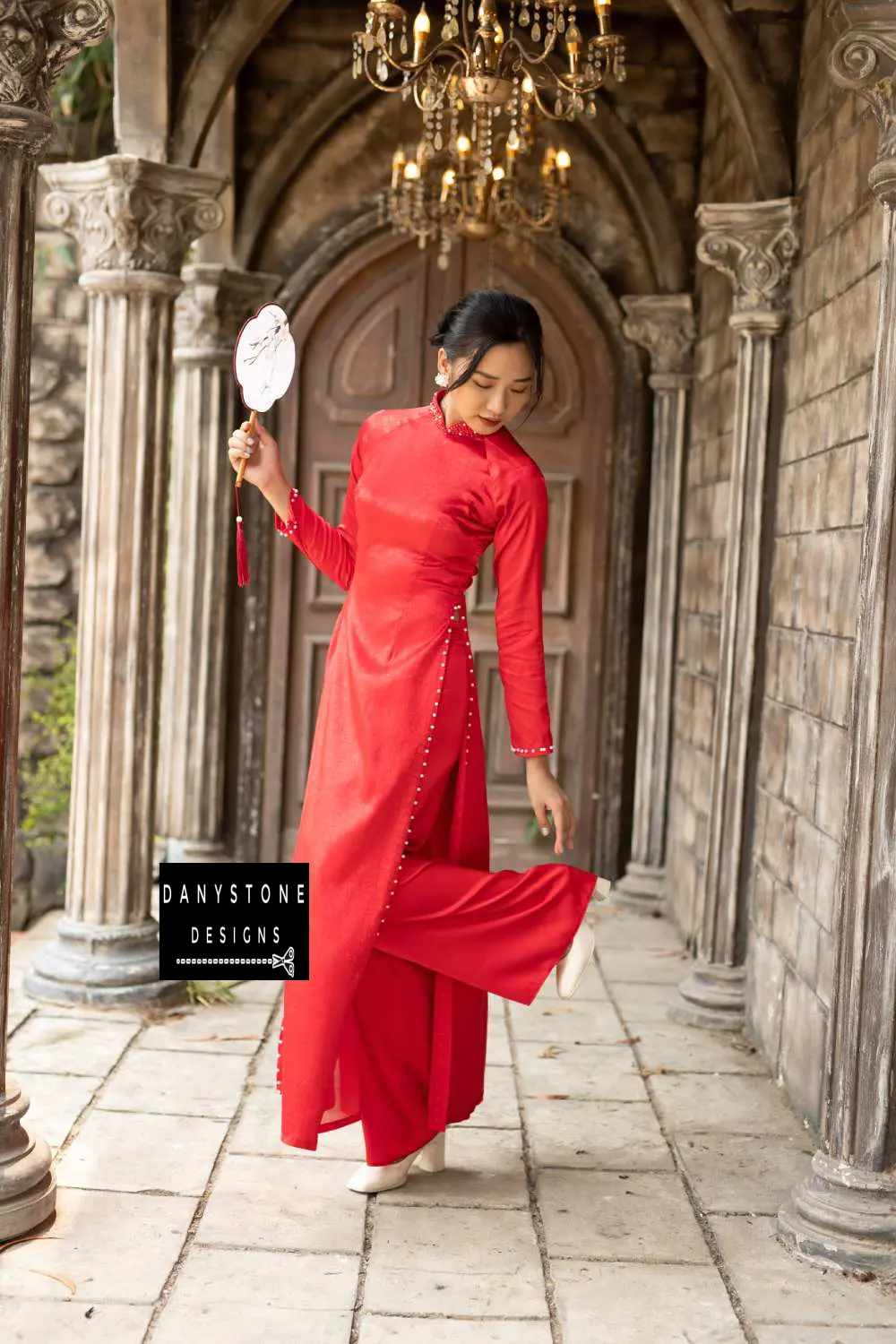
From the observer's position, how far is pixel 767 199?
468 centimetres

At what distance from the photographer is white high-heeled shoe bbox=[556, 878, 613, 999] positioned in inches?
122

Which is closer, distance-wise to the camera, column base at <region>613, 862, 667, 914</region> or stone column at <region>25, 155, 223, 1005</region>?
stone column at <region>25, 155, 223, 1005</region>

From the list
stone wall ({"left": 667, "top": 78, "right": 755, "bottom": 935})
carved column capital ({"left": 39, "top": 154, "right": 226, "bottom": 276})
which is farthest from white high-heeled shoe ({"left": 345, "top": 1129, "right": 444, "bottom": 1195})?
carved column capital ({"left": 39, "top": 154, "right": 226, "bottom": 276})

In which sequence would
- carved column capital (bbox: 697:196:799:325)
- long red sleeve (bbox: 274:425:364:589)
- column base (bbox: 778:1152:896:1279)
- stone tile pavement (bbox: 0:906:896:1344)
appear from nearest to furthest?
stone tile pavement (bbox: 0:906:896:1344) < column base (bbox: 778:1152:896:1279) < long red sleeve (bbox: 274:425:364:589) < carved column capital (bbox: 697:196:799:325)

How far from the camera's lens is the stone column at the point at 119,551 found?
15.5 ft

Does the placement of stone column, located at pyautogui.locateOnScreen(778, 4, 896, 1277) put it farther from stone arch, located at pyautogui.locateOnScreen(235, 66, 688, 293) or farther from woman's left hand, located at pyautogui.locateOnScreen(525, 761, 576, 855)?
stone arch, located at pyautogui.locateOnScreen(235, 66, 688, 293)

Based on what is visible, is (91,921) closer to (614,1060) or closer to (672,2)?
(614,1060)

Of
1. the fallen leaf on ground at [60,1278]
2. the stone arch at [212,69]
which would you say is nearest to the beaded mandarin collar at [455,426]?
the fallen leaf on ground at [60,1278]

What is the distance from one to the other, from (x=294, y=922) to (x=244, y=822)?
3794 mm

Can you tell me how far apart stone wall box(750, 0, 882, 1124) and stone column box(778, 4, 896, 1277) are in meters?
0.49

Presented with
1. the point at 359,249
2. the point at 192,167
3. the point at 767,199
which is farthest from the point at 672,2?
the point at 359,249

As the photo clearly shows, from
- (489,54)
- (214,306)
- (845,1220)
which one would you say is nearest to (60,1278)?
(845,1220)

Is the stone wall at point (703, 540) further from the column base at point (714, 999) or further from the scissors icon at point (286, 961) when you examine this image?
the scissors icon at point (286, 961)

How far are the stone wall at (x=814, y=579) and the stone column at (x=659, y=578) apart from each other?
1765 mm
